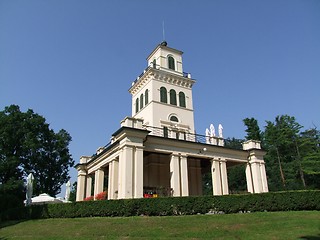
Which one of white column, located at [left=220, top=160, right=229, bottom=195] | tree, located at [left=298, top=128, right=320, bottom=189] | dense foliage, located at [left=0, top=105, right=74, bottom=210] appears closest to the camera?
white column, located at [left=220, top=160, right=229, bottom=195]

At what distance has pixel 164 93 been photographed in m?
32.0

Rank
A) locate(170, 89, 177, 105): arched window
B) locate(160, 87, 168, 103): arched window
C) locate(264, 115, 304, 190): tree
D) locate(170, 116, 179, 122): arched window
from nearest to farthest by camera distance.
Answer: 1. locate(170, 116, 179, 122): arched window
2. locate(160, 87, 168, 103): arched window
3. locate(170, 89, 177, 105): arched window
4. locate(264, 115, 304, 190): tree

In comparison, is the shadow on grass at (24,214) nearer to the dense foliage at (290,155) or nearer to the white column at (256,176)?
the white column at (256,176)

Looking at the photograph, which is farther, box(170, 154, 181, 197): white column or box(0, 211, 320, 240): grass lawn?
box(170, 154, 181, 197): white column

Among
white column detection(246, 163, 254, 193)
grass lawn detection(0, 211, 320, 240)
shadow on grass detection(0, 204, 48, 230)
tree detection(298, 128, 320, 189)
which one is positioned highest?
tree detection(298, 128, 320, 189)

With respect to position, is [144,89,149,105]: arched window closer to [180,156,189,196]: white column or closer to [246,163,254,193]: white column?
[180,156,189,196]: white column

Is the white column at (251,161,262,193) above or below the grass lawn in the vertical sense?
above

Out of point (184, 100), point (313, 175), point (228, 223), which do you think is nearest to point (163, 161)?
point (184, 100)

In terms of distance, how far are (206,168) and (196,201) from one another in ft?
47.6

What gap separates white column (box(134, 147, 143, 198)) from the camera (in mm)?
20703

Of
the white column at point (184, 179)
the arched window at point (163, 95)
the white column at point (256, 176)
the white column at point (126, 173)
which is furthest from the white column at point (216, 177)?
the arched window at point (163, 95)

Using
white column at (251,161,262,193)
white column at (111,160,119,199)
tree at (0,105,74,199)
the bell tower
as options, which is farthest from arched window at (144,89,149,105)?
tree at (0,105,74,199)

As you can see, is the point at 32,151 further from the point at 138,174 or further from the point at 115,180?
the point at 138,174

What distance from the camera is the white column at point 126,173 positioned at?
66.9ft
